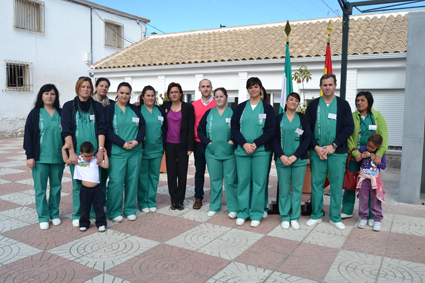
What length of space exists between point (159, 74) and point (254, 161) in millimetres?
10227

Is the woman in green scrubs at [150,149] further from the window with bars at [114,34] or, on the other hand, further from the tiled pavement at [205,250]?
the window with bars at [114,34]

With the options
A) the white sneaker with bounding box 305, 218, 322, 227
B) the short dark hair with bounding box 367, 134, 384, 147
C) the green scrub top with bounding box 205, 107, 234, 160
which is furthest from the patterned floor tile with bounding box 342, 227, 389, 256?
the green scrub top with bounding box 205, 107, 234, 160

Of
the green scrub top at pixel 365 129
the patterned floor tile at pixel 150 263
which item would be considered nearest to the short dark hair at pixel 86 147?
the patterned floor tile at pixel 150 263

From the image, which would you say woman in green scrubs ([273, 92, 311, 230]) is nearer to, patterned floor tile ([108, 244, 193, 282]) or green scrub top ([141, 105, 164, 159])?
patterned floor tile ([108, 244, 193, 282])

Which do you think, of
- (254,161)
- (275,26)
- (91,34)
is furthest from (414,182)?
(91,34)

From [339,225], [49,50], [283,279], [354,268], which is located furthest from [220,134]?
[49,50]

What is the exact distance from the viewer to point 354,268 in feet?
11.2

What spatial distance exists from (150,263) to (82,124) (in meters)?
1.98

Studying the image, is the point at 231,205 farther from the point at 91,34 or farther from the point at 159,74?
the point at 91,34

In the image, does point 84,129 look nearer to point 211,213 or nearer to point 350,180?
point 211,213

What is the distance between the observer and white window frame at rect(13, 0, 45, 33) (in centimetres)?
1620

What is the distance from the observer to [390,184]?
24.2 feet

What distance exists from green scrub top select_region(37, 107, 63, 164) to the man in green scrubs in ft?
10.6

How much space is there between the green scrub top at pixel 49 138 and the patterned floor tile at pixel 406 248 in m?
4.02
